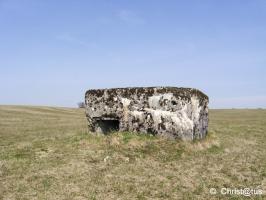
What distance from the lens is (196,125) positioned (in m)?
16.1

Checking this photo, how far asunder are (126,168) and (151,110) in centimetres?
412

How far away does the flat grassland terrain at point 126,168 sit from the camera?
33.8 feet

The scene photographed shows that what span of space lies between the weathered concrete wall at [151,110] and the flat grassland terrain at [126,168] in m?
0.60

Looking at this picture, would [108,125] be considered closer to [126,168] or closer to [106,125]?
[106,125]

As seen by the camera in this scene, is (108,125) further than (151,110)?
Yes

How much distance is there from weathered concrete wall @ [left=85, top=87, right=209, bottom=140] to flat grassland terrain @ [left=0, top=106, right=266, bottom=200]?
0.60m

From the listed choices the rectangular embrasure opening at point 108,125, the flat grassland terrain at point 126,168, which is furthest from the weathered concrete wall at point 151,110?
the flat grassland terrain at point 126,168

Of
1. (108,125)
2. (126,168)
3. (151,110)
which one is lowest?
(126,168)

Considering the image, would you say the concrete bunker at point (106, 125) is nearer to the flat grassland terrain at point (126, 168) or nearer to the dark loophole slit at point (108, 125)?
the dark loophole slit at point (108, 125)

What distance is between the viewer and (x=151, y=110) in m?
15.8

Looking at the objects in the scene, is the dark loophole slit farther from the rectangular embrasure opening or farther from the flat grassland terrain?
the flat grassland terrain

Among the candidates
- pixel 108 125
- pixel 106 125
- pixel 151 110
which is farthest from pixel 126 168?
pixel 108 125

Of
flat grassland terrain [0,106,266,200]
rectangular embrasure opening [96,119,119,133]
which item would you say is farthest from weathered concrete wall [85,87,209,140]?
flat grassland terrain [0,106,266,200]

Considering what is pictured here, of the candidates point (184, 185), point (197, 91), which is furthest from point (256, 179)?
point (197, 91)
